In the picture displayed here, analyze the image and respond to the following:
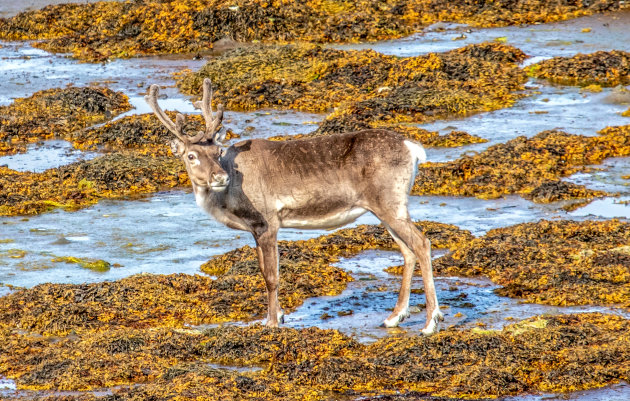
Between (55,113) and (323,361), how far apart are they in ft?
36.4

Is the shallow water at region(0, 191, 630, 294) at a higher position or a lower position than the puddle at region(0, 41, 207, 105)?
lower

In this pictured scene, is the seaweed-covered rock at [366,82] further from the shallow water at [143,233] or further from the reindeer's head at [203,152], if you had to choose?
the reindeer's head at [203,152]

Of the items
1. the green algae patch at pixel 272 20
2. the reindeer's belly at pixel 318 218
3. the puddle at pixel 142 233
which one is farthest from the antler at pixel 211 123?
the green algae patch at pixel 272 20

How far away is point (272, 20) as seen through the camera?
22.7 meters

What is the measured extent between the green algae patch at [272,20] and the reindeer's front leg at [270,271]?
1290 centimetres

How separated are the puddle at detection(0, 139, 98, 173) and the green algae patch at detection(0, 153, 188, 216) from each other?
1.51 ft

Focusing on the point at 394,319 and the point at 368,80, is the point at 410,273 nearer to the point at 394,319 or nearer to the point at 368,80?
the point at 394,319

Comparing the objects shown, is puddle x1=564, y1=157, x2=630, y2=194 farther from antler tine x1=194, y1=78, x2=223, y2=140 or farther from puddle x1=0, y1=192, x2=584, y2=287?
antler tine x1=194, y1=78, x2=223, y2=140

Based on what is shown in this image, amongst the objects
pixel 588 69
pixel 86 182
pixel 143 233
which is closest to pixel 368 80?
pixel 588 69

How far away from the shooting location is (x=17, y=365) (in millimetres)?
8820

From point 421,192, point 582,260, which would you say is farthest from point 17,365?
point 421,192

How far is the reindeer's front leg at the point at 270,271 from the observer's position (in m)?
9.73

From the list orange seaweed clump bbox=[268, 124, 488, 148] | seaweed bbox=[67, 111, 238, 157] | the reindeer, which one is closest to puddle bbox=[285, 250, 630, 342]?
the reindeer

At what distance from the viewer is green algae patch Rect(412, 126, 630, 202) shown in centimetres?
1380
